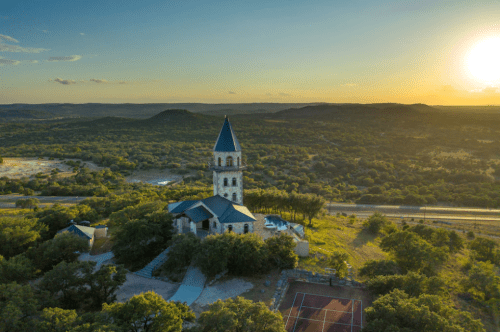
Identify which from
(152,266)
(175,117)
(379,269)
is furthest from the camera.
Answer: (175,117)

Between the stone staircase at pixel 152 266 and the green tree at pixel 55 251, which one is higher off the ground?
the green tree at pixel 55 251

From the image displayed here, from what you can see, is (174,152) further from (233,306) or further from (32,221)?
(233,306)

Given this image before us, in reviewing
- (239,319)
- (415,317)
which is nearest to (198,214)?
(239,319)

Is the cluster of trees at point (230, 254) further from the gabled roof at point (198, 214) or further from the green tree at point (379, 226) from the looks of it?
the green tree at point (379, 226)

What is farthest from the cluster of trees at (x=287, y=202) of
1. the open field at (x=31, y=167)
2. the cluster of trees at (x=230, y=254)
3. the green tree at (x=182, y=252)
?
the open field at (x=31, y=167)

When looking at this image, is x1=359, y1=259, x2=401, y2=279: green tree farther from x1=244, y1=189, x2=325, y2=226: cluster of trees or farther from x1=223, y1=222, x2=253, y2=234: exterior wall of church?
x1=244, y1=189, x2=325, y2=226: cluster of trees

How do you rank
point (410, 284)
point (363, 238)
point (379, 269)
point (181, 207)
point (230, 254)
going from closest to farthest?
point (410, 284) → point (230, 254) → point (379, 269) → point (181, 207) → point (363, 238)

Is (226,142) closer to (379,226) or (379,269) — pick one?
(379,269)
